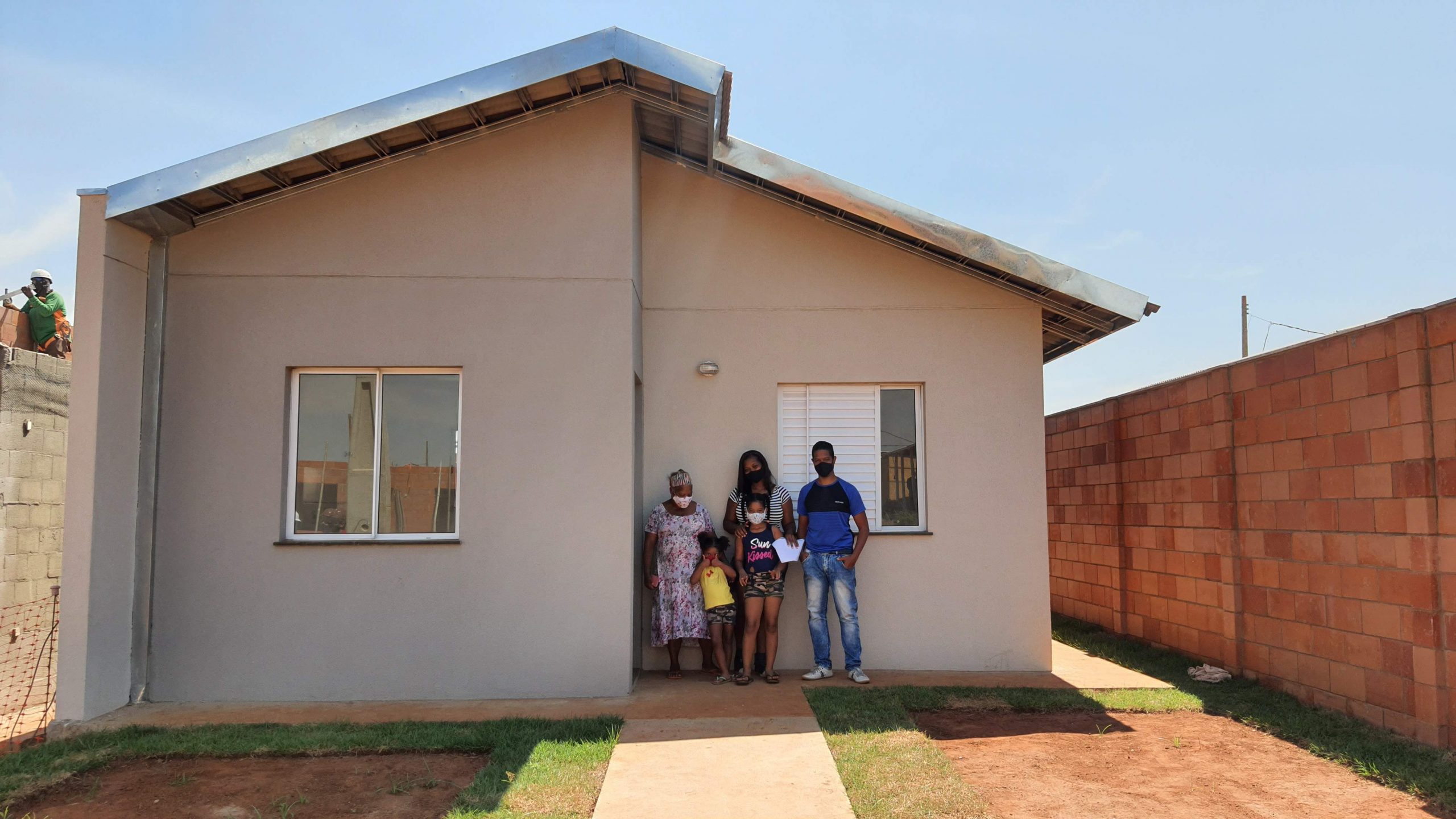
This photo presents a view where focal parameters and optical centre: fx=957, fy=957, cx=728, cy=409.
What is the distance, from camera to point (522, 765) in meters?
5.09

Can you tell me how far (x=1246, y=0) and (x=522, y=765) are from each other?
8946 millimetres

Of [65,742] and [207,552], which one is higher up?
[207,552]

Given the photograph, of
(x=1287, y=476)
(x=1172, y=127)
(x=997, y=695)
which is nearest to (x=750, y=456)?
(x=997, y=695)

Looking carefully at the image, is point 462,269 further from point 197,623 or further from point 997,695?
point 997,695

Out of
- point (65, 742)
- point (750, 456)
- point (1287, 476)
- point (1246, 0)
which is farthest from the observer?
point (1246, 0)

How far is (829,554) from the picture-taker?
24.8 feet

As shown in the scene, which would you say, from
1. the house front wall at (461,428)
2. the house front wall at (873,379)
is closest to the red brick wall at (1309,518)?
the house front wall at (873,379)

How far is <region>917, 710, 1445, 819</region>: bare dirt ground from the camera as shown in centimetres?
458

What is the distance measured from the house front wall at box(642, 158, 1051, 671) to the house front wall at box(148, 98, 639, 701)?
992 mm

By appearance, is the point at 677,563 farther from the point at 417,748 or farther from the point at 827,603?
the point at 417,748

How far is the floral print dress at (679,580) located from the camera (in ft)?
24.5

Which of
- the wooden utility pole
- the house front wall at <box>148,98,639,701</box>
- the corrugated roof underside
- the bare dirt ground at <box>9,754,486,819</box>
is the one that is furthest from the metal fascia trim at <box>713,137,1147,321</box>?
the wooden utility pole

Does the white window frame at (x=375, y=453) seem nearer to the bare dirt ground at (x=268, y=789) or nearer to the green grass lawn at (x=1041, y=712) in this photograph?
the bare dirt ground at (x=268, y=789)

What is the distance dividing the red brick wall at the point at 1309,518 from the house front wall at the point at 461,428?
184 inches
